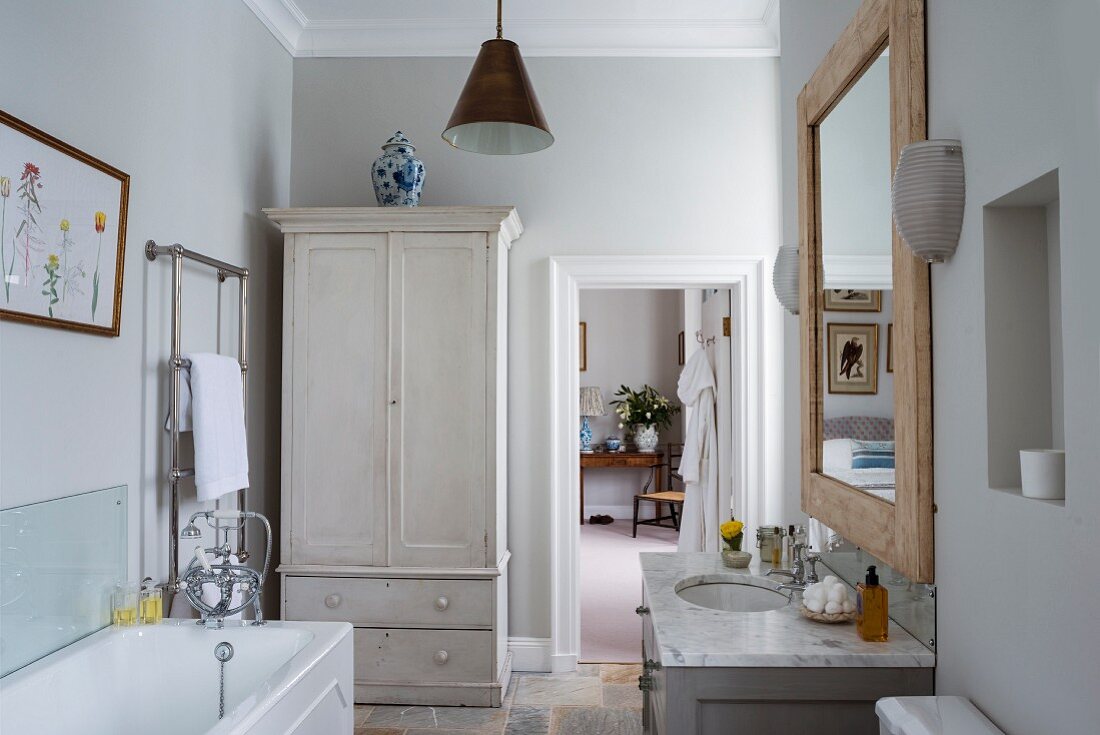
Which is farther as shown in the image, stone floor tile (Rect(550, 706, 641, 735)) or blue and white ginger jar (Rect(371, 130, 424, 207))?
blue and white ginger jar (Rect(371, 130, 424, 207))

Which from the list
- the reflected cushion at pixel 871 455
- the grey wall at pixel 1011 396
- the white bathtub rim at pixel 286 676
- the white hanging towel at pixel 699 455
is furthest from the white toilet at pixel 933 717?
the white hanging towel at pixel 699 455

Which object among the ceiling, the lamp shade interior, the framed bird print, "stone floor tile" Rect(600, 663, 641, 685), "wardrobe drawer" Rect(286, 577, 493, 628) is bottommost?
"stone floor tile" Rect(600, 663, 641, 685)

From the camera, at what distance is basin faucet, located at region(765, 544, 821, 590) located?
7.16 feet

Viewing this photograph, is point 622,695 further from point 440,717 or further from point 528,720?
point 440,717

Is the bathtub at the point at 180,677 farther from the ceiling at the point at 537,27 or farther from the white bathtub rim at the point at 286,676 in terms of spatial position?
the ceiling at the point at 537,27

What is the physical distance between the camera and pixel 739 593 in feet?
7.67

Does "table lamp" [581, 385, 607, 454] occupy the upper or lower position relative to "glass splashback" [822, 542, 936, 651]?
upper

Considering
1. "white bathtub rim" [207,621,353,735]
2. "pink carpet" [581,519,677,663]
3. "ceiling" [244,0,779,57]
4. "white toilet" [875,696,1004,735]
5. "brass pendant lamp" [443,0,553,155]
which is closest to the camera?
"white toilet" [875,696,1004,735]

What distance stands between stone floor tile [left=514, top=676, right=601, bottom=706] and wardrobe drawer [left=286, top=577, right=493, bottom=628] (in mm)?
391

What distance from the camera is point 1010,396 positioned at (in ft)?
4.49

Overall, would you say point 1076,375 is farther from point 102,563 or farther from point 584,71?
point 584,71

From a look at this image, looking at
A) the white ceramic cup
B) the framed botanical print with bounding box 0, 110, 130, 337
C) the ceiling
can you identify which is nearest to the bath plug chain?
the framed botanical print with bounding box 0, 110, 130, 337

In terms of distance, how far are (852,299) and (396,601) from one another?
223cm

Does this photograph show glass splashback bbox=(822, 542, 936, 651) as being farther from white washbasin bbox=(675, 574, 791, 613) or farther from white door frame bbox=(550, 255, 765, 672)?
white door frame bbox=(550, 255, 765, 672)
